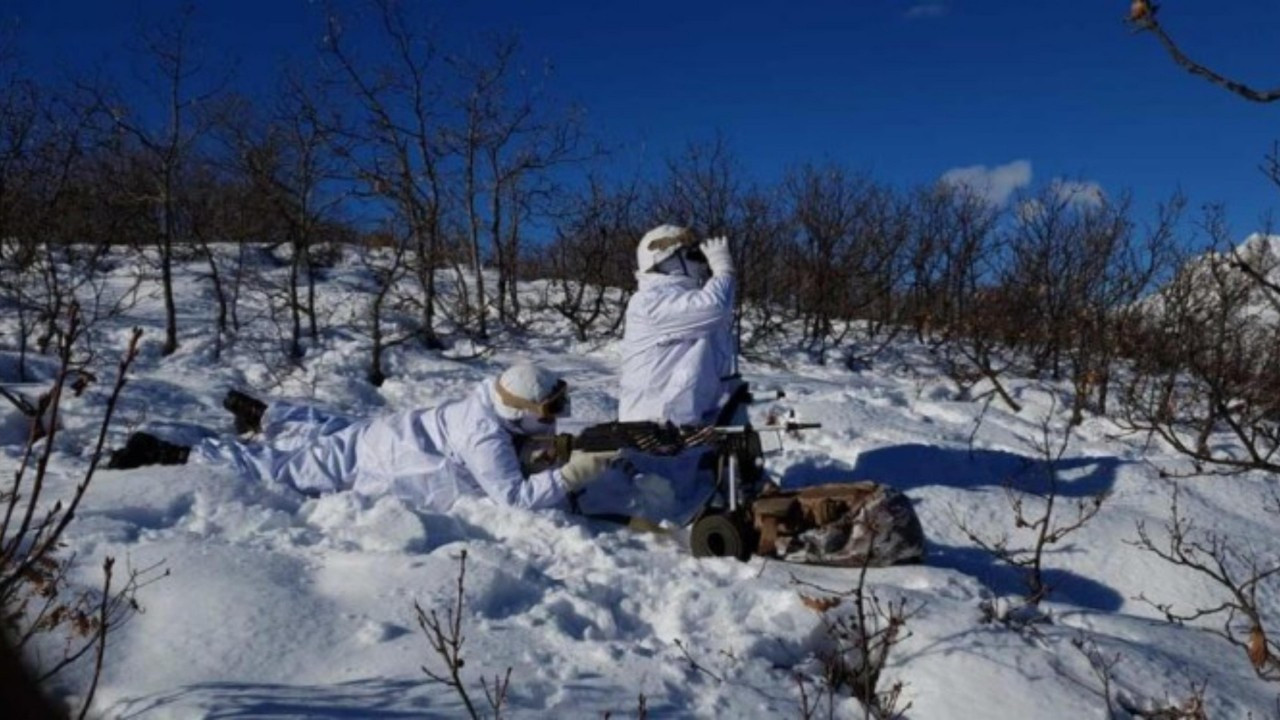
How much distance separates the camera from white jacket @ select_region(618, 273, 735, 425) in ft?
18.7

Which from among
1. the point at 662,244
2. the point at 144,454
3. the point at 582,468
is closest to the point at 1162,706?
the point at 582,468

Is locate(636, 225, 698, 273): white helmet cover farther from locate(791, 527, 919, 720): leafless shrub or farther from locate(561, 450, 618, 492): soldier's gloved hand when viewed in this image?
locate(791, 527, 919, 720): leafless shrub

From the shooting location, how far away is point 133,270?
1207cm

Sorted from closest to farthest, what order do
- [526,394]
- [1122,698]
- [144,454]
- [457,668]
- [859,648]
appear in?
[457,668]
[1122,698]
[859,648]
[526,394]
[144,454]

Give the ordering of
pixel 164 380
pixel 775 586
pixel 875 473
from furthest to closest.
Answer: pixel 164 380, pixel 875 473, pixel 775 586

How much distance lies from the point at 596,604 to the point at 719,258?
101 inches

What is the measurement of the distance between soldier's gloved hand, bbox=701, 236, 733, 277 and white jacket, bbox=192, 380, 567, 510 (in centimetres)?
148

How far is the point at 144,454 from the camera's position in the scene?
566cm

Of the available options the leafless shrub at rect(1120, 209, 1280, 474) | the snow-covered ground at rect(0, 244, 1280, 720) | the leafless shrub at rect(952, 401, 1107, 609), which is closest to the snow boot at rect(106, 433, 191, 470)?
the snow-covered ground at rect(0, 244, 1280, 720)

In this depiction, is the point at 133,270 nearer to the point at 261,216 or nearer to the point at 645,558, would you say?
the point at 261,216

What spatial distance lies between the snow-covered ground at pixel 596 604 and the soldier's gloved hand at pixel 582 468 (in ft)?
0.85

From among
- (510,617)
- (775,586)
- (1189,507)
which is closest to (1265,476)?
(1189,507)

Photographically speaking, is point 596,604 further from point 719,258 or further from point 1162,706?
point 719,258

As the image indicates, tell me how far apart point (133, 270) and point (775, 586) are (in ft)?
34.9
